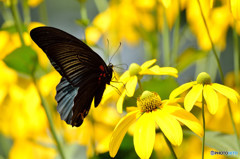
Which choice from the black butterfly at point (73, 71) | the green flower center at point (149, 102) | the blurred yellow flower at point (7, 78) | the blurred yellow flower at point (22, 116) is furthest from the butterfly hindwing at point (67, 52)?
the blurred yellow flower at point (7, 78)

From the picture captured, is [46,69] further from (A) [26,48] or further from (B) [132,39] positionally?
(B) [132,39]

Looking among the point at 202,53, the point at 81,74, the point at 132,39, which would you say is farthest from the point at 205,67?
the point at 132,39

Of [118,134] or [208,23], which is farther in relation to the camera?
[208,23]

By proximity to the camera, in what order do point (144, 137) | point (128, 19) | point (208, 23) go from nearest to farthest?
point (144, 137) → point (208, 23) → point (128, 19)

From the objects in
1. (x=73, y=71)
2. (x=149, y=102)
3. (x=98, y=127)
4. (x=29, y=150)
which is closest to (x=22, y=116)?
(x=29, y=150)

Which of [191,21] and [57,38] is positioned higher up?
[57,38]

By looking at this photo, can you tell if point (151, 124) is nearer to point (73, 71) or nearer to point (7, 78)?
point (73, 71)

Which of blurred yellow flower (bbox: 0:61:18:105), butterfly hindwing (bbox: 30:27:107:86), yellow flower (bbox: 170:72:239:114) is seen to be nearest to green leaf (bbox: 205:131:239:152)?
yellow flower (bbox: 170:72:239:114)
